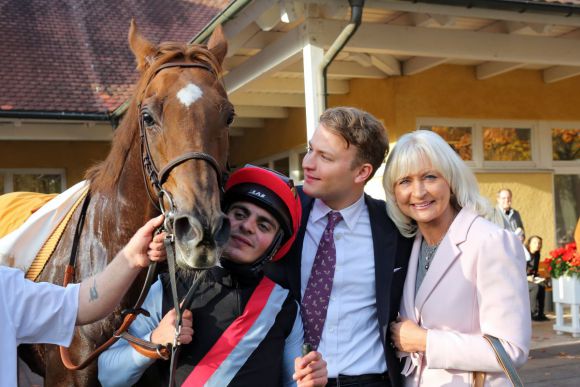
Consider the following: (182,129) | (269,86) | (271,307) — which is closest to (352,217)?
(271,307)

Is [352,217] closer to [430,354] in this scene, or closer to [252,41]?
[430,354]

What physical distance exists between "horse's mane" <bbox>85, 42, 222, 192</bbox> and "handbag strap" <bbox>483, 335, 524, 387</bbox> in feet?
4.55

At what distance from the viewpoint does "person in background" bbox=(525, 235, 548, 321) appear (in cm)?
942

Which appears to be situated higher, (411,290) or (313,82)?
(313,82)

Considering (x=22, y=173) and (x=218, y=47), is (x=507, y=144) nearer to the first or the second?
(x=218, y=47)

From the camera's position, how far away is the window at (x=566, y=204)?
10.8m

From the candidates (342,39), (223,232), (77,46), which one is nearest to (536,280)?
(342,39)

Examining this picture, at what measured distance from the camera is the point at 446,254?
7.38 ft

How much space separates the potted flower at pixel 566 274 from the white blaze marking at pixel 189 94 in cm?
736

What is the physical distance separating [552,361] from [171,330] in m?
6.18

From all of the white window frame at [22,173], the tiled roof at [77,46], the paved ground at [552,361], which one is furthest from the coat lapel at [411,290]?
the white window frame at [22,173]

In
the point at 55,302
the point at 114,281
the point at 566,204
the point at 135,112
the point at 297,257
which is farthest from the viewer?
the point at 566,204

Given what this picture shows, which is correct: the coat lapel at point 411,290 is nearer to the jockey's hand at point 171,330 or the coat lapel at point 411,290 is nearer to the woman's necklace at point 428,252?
the woman's necklace at point 428,252

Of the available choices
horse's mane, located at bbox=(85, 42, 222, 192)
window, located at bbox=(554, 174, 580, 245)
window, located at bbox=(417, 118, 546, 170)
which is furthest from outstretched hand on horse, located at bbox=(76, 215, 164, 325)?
window, located at bbox=(554, 174, 580, 245)
